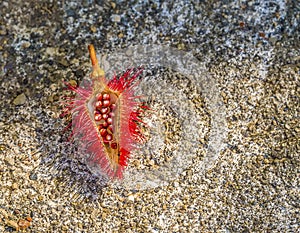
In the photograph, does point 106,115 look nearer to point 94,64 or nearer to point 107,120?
point 107,120

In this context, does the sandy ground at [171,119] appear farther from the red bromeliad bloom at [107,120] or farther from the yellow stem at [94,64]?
the yellow stem at [94,64]

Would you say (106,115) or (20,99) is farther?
(20,99)

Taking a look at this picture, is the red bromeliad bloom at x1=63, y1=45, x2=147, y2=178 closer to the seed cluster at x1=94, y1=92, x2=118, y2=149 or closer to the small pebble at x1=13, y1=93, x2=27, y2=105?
the seed cluster at x1=94, y1=92, x2=118, y2=149

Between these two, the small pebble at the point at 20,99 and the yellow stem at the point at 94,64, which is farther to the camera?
the small pebble at the point at 20,99

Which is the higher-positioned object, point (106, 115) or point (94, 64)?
point (94, 64)

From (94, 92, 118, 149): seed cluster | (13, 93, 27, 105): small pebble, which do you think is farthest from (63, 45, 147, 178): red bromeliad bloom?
(13, 93, 27, 105): small pebble

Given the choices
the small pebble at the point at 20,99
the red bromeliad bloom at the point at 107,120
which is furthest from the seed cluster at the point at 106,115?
the small pebble at the point at 20,99

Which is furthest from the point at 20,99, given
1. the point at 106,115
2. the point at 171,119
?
the point at 171,119
